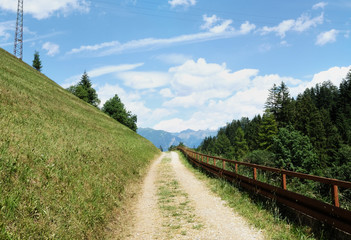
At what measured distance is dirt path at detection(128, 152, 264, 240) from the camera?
5.53m

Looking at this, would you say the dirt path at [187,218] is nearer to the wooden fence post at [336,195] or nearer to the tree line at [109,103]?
the wooden fence post at [336,195]

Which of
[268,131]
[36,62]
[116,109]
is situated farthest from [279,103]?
[36,62]

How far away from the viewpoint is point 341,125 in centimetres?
6919

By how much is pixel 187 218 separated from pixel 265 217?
2.36 m

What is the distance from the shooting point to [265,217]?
20.4 feet

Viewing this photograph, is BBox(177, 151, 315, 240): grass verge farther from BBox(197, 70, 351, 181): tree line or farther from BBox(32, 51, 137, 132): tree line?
BBox(32, 51, 137, 132): tree line

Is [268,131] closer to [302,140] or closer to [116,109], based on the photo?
[302,140]


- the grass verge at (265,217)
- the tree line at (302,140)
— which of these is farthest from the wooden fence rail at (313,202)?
the tree line at (302,140)

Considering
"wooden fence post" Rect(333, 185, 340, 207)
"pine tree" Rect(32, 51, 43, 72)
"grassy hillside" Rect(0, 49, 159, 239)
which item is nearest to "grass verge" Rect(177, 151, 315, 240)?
"wooden fence post" Rect(333, 185, 340, 207)

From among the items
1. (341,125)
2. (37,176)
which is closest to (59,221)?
(37,176)

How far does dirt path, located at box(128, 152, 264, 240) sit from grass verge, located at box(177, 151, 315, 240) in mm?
278

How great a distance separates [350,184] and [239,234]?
2.75 metres

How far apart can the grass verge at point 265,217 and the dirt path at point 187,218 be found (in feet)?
0.91

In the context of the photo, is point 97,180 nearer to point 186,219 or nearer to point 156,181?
point 186,219
